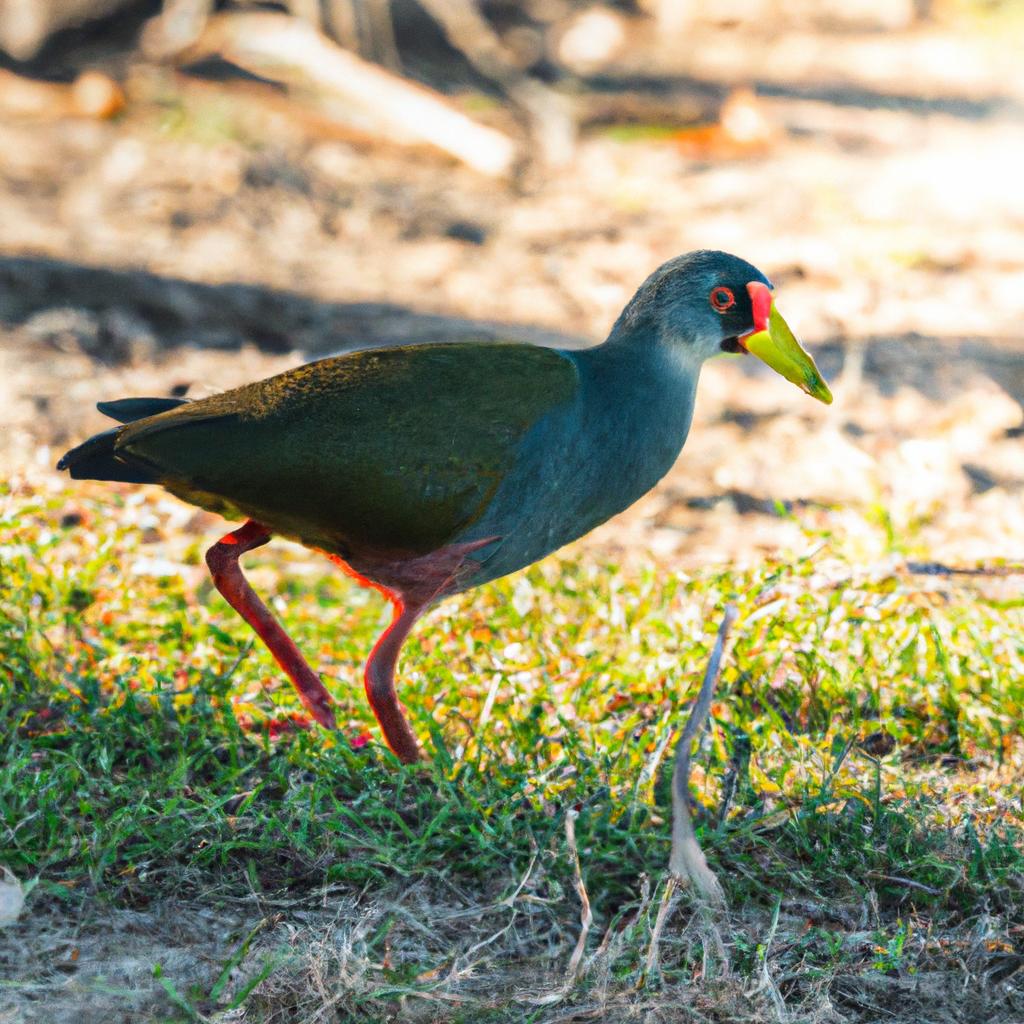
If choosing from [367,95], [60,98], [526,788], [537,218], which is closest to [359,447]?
[526,788]

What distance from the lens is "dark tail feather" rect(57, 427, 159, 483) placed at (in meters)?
2.95

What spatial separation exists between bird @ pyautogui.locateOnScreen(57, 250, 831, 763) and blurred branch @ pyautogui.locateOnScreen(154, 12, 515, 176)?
4.70 metres

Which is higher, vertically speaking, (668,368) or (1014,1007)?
(668,368)

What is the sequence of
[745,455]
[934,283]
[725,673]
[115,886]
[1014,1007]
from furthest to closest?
[934,283] < [745,455] < [725,673] < [115,886] < [1014,1007]

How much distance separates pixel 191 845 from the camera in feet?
9.16

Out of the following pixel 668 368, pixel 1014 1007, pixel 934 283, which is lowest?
pixel 1014 1007

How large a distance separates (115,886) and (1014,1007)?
5.82 feet

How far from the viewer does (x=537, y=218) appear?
7.16 meters

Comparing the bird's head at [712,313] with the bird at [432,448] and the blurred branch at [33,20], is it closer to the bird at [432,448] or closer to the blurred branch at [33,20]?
the bird at [432,448]

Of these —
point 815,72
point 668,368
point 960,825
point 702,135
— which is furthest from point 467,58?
point 960,825

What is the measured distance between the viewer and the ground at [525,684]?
2.55m

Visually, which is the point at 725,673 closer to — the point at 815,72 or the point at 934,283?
the point at 934,283

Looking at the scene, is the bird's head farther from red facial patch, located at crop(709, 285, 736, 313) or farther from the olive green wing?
the olive green wing

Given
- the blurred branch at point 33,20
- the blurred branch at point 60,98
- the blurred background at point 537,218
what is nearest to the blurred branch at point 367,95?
the blurred background at point 537,218
